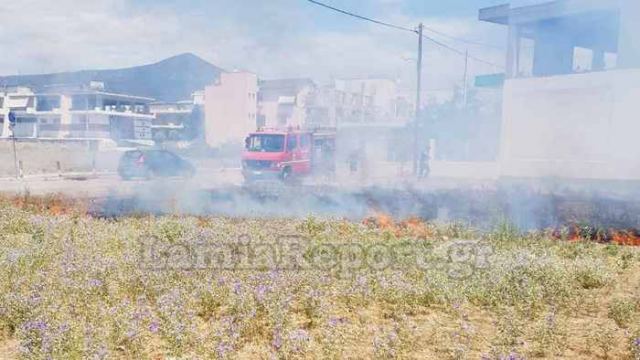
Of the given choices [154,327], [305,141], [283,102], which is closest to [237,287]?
[154,327]

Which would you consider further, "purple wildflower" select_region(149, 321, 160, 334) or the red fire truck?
the red fire truck

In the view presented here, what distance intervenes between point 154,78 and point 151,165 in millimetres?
8047

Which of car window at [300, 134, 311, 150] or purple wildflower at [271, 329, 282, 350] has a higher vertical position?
car window at [300, 134, 311, 150]

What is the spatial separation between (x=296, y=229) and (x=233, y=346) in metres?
4.60

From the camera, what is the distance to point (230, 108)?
38.8 meters

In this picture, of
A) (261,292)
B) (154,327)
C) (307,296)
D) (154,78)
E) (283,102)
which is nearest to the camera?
(154,327)

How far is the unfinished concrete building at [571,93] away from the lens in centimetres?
1541

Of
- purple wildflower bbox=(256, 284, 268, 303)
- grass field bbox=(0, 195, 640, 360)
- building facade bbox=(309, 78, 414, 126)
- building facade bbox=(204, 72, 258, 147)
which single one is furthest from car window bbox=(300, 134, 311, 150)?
building facade bbox=(204, 72, 258, 147)

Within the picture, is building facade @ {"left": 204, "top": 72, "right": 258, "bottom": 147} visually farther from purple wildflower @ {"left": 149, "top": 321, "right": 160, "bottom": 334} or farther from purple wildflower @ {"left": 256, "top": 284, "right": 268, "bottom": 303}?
purple wildflower @ {"left": 149, "top": 321, "right": 160, "bottom": 334}

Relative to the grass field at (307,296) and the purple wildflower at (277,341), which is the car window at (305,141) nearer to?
the grass field at (307,296)

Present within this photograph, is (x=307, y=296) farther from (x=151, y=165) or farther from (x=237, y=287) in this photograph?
(x=151, y=165)

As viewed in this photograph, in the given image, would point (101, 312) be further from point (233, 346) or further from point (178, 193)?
point (178, 193)

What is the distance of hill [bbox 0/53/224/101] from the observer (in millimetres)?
24595

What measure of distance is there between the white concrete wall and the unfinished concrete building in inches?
1.1
